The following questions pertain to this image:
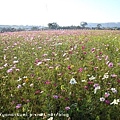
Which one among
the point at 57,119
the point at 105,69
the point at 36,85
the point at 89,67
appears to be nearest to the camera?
the point at 57,119

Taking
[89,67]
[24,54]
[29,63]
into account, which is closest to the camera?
[89,67]

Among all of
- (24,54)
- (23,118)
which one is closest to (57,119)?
(23,118)

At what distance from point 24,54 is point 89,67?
290 centimetres

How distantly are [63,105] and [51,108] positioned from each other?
26cm

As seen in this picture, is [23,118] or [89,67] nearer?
[23,118]

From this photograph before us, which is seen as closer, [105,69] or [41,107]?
[41,107]

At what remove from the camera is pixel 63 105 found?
12.9ft

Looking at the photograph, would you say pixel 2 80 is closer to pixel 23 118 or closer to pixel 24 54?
pixel 23 118

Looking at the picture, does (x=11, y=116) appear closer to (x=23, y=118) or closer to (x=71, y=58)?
(x=23, y=118)

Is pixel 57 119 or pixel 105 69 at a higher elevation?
pixel 105 69

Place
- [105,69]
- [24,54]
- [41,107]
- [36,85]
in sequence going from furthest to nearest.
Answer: [24,54] < [105,69] < [36,85] < [41,107]

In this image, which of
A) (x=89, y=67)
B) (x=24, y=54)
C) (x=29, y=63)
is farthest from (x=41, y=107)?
(x=24, y=54)

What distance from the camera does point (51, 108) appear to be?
3.74 m

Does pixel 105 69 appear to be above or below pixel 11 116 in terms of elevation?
above
